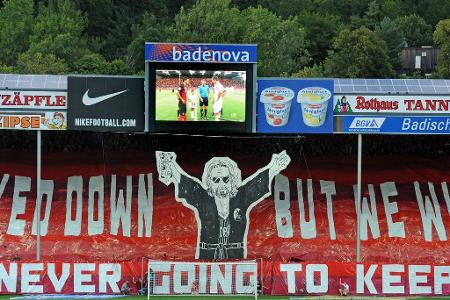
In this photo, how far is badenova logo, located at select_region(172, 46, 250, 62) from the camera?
116 ft

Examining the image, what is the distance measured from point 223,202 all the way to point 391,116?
5.88 meters

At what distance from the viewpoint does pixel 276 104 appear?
35469 millimetres

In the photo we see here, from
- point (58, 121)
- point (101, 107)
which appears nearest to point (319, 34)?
point (101, 107)

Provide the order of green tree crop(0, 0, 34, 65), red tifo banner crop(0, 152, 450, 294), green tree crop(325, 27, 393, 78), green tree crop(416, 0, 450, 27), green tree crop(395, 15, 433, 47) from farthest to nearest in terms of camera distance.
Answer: green tree crop(416, 0, 450, 27)
green tree crop(395, 15, 433, 47)
green tree crop(0, 0, 34, 65)
green tree crop(325, 27, 393, 78)
red tifo banner crop(0, 152, 450, 294)

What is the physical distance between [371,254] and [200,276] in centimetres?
789

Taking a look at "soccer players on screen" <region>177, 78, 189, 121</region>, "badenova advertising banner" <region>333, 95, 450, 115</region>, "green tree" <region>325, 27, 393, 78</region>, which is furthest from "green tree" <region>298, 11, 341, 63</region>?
"soccer players on screen" <region>177, 78, 189, 121</region>

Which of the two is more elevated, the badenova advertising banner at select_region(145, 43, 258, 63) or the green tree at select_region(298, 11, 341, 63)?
the green tree at select_region(298, 11, 341, 63)

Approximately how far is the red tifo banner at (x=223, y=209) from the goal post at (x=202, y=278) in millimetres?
3878

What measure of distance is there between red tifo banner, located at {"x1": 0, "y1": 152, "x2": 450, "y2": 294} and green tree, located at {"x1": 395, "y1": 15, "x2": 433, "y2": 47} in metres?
99.6

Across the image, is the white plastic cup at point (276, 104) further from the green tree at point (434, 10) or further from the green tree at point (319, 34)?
the green tree at point (434, 10)

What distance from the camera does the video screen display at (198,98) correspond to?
35.2 m

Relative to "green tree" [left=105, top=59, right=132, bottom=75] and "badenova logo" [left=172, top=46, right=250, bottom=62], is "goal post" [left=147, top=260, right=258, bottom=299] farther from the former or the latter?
"green tree" [left=105, top=59, right=132, bottom=75]

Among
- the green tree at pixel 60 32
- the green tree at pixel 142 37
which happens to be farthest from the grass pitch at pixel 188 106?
the green tree at pixel 142 37

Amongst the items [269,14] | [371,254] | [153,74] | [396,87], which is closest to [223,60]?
[153,74]
